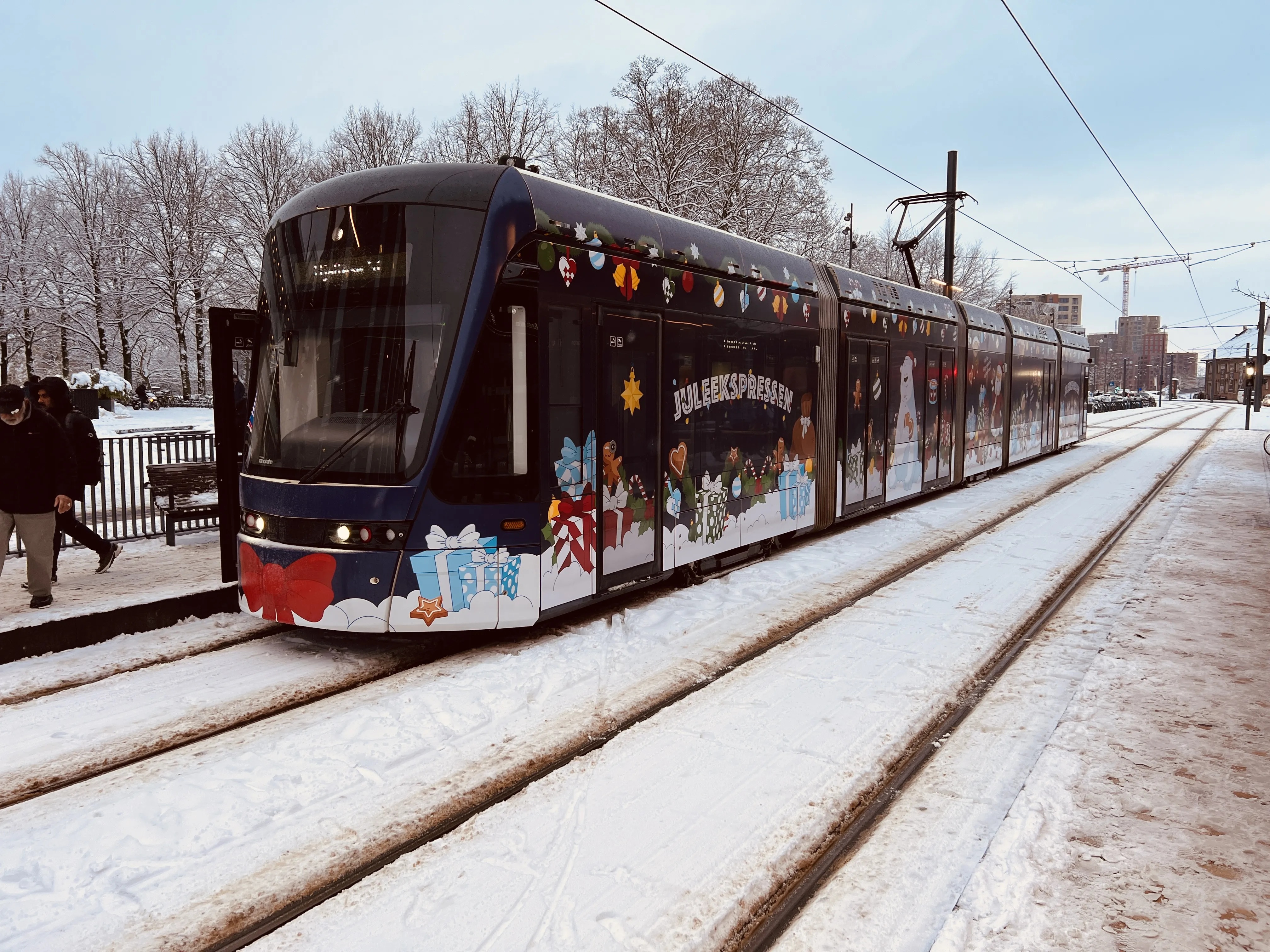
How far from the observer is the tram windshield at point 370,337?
530cm

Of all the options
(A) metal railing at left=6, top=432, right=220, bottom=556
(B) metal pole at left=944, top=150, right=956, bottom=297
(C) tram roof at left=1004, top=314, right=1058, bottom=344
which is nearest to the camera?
(A) metal railing at left=6, top=432, right=220, bottom=556

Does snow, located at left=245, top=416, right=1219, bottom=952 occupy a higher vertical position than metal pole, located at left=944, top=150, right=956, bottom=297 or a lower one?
lower

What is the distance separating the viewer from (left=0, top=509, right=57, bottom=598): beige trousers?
642 cm

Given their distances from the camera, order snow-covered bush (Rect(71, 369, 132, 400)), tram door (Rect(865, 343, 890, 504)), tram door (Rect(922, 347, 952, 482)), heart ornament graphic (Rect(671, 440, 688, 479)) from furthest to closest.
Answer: snow-covered bush (Rect(71, 369, 132, 400))
tram door (Rect(922, 347, 952, 482))
tram door (Rect(865, 343, 890, 504))
heart ornament graphic (Rect(671, 440, 688, 479))

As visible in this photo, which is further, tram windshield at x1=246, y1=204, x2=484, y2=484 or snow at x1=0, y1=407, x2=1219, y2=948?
tram windshield at x1=246, y1=204, x2=484, y2=484

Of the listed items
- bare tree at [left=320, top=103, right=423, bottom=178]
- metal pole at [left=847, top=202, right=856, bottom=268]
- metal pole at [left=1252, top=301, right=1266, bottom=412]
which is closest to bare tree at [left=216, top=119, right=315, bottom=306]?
bare tree at [left=320, top=103, right=423, bottom=178]

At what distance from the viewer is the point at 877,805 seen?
3795mm

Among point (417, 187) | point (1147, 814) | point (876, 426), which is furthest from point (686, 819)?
point (876, 426)

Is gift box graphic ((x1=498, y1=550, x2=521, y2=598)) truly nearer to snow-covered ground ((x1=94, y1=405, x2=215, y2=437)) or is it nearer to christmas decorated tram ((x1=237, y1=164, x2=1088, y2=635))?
christmas decorated tram ((x1=237, y1=164, x2=1088, y2=635))

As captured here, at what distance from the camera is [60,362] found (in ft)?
154

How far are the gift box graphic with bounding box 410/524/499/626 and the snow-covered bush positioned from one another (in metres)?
28.3

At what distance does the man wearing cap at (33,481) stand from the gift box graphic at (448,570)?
3.35m

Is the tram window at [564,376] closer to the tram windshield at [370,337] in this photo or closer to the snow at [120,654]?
the tram windshield at [370,337]

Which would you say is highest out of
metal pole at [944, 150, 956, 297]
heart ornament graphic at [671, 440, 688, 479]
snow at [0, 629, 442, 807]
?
metal pole at [944, 150, 956, 297]
